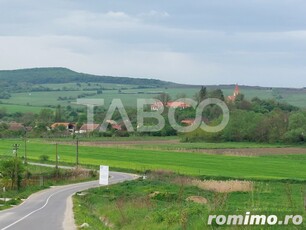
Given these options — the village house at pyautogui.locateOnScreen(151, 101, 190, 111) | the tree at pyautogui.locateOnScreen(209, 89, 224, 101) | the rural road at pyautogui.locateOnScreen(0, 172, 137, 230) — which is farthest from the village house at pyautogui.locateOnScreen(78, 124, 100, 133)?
the rural road at pyautogui.locateOnScreen(0, 172, 137, 230)

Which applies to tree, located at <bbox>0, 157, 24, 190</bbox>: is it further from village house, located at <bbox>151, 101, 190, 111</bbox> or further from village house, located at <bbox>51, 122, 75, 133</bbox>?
village house, located at <bbox>151, 101, 190, 111</bbox>

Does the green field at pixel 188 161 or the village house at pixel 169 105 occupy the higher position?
the village house at pixel 169 105

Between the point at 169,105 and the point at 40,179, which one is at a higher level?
the point at 169,105

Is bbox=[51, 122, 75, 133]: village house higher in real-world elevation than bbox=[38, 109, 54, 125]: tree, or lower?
lower

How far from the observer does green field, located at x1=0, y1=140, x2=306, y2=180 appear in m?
62.9

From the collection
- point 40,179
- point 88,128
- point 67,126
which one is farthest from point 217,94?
point 40,179

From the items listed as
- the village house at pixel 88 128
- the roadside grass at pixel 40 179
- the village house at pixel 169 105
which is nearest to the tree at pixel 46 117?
the village house at pixel 88 128

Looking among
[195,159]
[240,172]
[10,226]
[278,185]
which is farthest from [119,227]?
[195,159]

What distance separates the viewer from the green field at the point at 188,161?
6288 cm

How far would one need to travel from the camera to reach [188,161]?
75312mm

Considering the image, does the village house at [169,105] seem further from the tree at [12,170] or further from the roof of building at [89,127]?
the tree at [12,170]

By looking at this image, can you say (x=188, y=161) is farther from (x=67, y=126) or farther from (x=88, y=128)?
(x=67, y=126)

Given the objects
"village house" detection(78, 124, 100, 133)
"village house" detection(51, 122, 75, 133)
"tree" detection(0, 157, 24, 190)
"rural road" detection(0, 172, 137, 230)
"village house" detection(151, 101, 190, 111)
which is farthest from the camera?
"village house" detection(151, 101, 190, 111)

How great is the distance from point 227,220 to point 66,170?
51.0 metres
